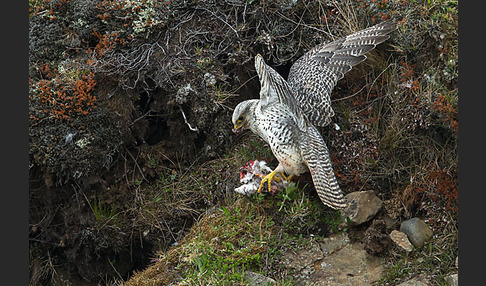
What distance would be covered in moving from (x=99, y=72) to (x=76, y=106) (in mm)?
Answer: 469

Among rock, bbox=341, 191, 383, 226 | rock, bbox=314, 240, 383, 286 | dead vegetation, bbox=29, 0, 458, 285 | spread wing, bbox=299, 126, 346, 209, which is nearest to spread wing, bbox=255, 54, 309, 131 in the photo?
spread wing, bbox=299, 126, 346, 209

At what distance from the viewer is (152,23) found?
6.30 metres

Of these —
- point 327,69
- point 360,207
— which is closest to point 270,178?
point 360,207

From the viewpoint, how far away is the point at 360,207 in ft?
17.1

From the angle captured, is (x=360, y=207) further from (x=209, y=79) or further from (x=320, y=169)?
(x=209, y=79)

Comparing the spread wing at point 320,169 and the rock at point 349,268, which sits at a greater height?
the spread wing at point 320,169

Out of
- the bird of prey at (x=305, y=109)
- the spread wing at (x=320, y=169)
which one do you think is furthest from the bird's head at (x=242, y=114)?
the spread wing at (x=320, y=169)

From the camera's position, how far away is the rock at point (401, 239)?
4.91 m

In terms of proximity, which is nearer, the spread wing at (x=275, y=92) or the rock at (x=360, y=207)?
the spread wing at (x=275, y=92)

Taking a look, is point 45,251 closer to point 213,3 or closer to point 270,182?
point 270,182

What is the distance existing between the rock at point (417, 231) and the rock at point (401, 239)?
0.05 metres

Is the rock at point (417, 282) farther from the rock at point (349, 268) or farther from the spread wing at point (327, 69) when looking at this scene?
the spread wing at point (327, 69)

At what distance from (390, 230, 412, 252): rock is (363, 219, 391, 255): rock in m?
0.10

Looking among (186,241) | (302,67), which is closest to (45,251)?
(186,241)
